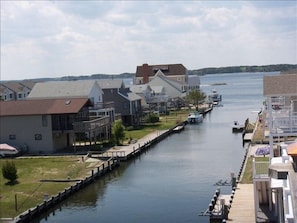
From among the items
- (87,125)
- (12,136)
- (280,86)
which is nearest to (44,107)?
(12,136)

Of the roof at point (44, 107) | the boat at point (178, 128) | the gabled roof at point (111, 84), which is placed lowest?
the boat at point (178, 128)

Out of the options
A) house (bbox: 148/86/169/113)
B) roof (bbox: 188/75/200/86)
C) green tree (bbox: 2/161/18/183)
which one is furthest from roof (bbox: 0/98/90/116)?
roof (bbox: 188/75/200/86)

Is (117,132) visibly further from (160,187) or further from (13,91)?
(13,91)

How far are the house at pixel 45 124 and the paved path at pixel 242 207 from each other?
25.5 meters

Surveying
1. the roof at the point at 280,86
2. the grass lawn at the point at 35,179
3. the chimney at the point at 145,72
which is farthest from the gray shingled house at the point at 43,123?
the chimney at the point at 145,72

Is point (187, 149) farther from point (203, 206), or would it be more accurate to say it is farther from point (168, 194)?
point (203, 206)

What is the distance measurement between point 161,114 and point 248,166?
199ft

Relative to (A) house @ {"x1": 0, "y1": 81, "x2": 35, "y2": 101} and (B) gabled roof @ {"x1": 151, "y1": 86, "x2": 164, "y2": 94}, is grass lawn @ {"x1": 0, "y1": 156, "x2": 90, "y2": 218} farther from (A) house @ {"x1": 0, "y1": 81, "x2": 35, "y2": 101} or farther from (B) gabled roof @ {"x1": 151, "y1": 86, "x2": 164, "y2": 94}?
(A) house @ {"x1": 0, "y1": 81, "x2": 35, "y2": 101}

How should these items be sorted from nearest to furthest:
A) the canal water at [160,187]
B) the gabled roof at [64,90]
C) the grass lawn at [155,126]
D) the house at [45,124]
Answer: the canal water at [160,187] → the house at [45,124] → the gabled roof at [64,90] → the grass lawn at [155,126]

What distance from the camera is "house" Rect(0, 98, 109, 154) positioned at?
52719mm

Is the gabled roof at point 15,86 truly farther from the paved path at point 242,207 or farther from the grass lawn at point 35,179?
the paved path at point 242,207

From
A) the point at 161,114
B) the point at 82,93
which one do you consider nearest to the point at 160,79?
the point at 161,114

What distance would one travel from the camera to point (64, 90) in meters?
66.8

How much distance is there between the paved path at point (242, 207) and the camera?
971 inches
